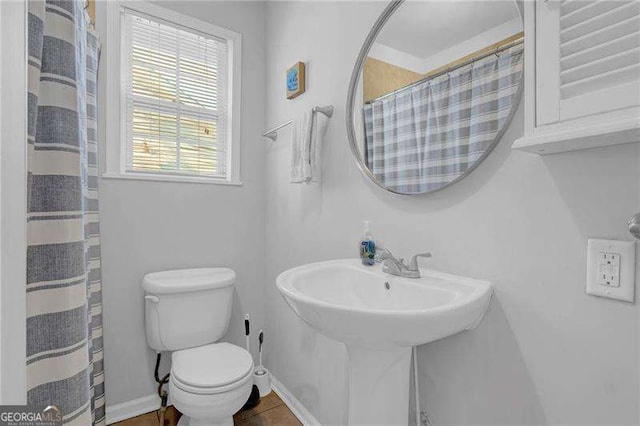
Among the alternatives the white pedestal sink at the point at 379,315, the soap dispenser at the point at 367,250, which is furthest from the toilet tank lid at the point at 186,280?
the soap dispenser at the point at 367,250

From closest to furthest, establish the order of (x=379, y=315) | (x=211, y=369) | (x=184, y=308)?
(x=379, y=315) → (x=211, y=369) → (x=184, y=308)

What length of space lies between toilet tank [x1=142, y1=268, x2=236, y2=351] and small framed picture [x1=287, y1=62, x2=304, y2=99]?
3.78 ft

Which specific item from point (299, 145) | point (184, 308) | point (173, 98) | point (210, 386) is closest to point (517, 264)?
point (299, 145)

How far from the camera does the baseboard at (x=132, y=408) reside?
1735 mm

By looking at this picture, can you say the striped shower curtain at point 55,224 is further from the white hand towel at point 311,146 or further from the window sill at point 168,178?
the window sill at point 168,178

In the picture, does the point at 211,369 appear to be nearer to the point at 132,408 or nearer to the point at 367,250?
the point at 132,408

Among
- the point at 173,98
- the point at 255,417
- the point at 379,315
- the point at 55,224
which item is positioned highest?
the point at 173,98

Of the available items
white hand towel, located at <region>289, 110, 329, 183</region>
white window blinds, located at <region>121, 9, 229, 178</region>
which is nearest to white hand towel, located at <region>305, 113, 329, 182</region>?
white hand towel, located at <region>289, 110, 329, 183</region>

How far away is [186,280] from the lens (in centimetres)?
179

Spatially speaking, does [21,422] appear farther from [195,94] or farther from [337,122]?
[195,94]

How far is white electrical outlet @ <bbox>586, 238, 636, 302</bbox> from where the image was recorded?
2.20 feet

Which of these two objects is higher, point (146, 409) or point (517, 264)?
point (517, 264)

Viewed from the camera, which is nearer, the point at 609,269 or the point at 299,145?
the point at 609,269

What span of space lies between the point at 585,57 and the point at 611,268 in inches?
17.7
